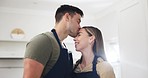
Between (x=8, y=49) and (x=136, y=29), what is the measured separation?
120 inches

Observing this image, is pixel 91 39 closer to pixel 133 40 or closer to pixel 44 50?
pixel 44 50

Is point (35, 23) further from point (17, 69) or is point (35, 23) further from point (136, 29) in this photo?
point (136, 29)

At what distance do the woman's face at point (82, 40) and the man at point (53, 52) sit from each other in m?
0.08

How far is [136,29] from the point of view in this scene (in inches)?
78.5

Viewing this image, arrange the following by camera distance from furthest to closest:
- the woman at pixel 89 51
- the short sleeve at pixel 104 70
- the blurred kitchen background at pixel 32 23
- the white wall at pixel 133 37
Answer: the blurred kitchen background at pixel 32 23 < the white wall at pixel 133 37 < the woman at pixel 89 51 < the short sleeve at pixel 104 70

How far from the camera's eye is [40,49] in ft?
3.75

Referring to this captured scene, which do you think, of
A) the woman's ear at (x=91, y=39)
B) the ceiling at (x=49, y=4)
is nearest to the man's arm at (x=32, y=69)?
the woman's ear at (x=91, y=39)

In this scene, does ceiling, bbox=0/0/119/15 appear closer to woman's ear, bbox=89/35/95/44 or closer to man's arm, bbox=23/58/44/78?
woman's ear, bbox=89/35/95/44

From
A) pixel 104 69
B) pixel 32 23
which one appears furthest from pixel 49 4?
pixel 104 69

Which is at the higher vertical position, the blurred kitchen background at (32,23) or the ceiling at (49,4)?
the ceiling at (49,4)

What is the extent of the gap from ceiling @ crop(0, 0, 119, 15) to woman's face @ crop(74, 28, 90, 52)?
2.49 metres

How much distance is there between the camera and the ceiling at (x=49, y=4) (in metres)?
3.96

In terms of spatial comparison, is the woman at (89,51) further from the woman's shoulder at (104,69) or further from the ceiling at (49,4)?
the ceiling at (49,4)

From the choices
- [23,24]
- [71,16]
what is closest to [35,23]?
[23,24]
